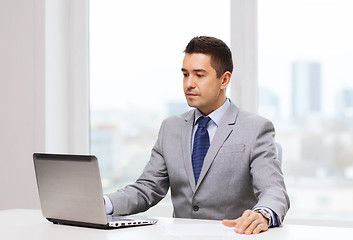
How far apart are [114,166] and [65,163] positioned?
194cm

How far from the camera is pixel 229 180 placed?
7.46 ft

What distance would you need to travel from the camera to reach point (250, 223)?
175 cm

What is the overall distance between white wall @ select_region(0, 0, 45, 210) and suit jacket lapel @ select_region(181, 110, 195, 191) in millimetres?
1524

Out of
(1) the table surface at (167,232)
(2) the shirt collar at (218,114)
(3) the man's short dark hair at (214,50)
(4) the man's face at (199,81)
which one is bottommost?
(1) the table surface at (167,232)

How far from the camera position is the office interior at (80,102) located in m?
3.21

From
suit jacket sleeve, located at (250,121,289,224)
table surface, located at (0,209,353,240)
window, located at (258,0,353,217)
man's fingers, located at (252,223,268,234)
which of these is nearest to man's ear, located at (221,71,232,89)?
suit jacket sleeve, located at (250,121,289,224)

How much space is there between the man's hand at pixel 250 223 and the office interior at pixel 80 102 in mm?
1554

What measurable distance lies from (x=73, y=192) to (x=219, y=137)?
2.26 ft

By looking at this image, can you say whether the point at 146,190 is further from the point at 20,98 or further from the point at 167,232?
the point at 20,98

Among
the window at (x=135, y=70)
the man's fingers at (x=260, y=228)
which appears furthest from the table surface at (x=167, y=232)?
the window at (x=135, y=70)

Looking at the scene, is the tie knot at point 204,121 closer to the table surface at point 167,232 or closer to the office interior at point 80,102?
the table surface at point 167,232

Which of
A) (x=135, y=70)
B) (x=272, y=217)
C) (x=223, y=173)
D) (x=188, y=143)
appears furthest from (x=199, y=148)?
(x=135, y=70)

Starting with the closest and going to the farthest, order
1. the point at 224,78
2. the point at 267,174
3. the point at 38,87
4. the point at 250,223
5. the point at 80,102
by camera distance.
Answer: the point at 250,223 < the point at 267,174 < the point at 224,78 < the point at 38,87 < the point at 80,102

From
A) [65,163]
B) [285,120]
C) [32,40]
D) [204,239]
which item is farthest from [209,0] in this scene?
[204,239]
